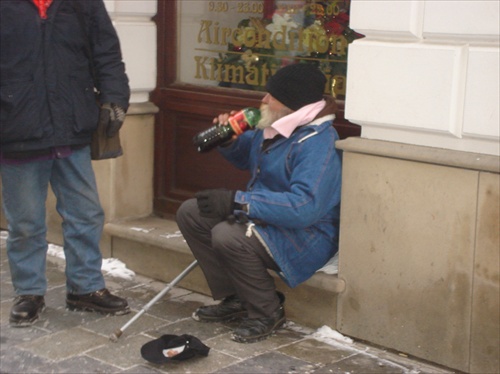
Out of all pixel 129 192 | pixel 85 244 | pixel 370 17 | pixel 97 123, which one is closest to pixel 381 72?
pixel 370 17

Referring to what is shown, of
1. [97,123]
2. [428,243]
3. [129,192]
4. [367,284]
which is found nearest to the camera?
[428,243]

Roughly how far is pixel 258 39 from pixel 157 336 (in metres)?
1.94

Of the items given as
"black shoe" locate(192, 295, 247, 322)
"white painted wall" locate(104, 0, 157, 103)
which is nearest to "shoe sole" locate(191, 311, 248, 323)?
"black shoe" locate(192, 295, 247, 322)

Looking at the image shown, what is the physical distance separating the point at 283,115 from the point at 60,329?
1594 millimetres

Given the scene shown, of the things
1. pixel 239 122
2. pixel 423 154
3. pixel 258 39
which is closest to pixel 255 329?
pixel 239 122

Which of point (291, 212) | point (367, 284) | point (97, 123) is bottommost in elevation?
point (367, 284)

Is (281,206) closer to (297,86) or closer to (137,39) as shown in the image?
(297,86)

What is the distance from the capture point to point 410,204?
14.6 ft

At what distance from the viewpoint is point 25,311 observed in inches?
197

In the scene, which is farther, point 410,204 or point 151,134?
point 151,134

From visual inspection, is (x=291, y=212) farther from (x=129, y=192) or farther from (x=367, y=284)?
(x=129, y=192)

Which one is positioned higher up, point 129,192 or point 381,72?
point 381,72

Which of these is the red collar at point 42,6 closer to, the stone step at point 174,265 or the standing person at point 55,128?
the standing person at point 55,128

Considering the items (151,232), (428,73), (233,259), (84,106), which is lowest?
(151,232)
